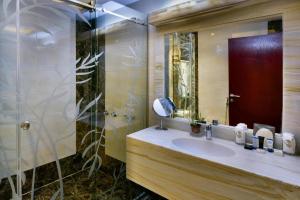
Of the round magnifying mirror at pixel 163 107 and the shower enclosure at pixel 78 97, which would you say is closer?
the shower enclosure at pixel 78 97

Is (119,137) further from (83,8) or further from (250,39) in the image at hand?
(250,39)

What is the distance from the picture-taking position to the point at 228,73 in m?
1.84

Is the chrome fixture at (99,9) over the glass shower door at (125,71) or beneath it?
over

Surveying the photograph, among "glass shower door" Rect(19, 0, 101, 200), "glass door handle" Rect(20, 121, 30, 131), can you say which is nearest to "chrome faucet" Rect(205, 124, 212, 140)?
"glass shower door" Rect(19, 0, 101, 200)

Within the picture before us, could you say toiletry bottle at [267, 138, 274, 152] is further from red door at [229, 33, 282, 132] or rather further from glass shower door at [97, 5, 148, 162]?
glass shower door at [97, 5, 148, 162]

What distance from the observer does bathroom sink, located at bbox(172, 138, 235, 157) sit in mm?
1604

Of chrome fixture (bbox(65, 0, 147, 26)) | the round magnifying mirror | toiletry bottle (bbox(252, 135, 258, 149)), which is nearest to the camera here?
toiletry bottle (bbox(252, 135, 258, 149))

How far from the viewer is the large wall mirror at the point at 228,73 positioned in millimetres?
1546

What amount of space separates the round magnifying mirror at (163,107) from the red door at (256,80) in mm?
614

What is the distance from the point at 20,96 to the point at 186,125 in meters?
1.51

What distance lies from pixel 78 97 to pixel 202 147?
1.36m

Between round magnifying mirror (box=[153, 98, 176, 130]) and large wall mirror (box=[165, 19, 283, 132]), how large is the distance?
75mm

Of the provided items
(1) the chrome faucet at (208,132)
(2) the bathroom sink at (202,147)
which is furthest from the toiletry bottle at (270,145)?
(1) the chrome faucet at (208,132)

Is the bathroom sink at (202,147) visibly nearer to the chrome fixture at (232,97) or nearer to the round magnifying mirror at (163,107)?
the round magnifying mirror at (163,107)
